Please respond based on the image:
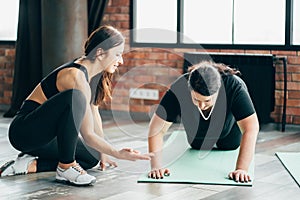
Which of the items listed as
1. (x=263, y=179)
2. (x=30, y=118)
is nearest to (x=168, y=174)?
(x=263, y=179)

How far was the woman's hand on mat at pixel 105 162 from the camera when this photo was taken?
3.96m

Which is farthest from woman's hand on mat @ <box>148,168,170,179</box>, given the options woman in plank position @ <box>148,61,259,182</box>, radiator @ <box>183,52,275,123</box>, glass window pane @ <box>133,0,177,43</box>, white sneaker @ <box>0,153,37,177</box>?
glass window pane @ <box>133,0,177,43</box>

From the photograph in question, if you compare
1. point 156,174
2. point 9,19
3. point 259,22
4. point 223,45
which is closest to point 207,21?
point 223,45

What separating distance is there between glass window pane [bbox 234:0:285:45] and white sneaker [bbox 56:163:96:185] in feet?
9.58

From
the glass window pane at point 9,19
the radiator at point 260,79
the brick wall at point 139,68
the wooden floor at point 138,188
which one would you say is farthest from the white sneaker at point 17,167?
the glass window pane at point 9,19

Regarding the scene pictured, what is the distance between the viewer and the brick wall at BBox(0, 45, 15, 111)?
7180 millimetres

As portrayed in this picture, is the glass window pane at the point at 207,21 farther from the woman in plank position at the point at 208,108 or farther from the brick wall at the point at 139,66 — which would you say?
the woman in plank position at the point at 208,108

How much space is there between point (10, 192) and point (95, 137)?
0.56 meters

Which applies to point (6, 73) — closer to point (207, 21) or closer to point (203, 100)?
point (207, 21)

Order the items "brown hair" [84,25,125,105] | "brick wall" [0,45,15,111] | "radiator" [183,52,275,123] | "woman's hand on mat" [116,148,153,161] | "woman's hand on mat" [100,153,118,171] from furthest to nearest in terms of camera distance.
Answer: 1. "brick wall" [0,45,15,111]
2. "radiator" [183,52,275,123]
3. "woman's hand on mat" [100,153,118,171]
4. "brown hair" [84,25,125,105]
5. "woman's hand on mat" [116,148,153,161]

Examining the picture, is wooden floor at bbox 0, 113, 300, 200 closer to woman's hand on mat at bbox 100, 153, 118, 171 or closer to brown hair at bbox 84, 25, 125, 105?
woman's hand on mat at bbox 100, 153, 118, 171

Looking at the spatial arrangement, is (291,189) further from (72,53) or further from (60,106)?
(72,53)

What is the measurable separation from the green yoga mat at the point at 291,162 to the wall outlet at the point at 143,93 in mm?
2161

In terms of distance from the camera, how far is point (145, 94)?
650 centimetres
